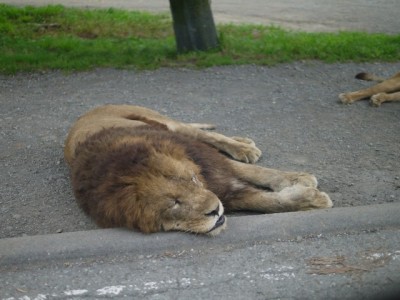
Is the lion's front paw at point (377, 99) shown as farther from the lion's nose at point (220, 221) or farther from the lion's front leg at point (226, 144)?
the lion's nose at point (220, 221)

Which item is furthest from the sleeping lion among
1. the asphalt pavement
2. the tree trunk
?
the tree trunk

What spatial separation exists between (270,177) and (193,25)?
14.8ft

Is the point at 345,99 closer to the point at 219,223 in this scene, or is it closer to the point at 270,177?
the point at 270,177

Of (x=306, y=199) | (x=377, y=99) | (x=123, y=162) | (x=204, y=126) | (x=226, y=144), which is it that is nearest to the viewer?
(x=123, y=162)

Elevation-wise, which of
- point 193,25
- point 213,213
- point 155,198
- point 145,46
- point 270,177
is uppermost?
point 193,25

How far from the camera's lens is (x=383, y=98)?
7016 mm

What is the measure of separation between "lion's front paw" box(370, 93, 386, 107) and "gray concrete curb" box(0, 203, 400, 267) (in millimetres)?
2769

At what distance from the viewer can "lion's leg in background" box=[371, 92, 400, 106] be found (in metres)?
6.95

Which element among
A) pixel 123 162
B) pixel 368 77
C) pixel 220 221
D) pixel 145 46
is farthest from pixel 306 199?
pixel 145 46

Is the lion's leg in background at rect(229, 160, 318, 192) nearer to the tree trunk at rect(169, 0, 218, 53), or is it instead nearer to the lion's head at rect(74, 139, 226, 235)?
the lion's head at rect(74, 139, 226, 235)

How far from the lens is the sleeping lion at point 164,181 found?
156 inches

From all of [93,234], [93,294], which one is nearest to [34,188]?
[93,234]

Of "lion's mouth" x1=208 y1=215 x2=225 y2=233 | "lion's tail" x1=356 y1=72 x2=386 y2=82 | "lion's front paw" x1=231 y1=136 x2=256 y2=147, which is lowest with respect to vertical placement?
"lion's tail" x1=356 y1=72 x2=386 y2=82

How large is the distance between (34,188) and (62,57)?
424 cm
